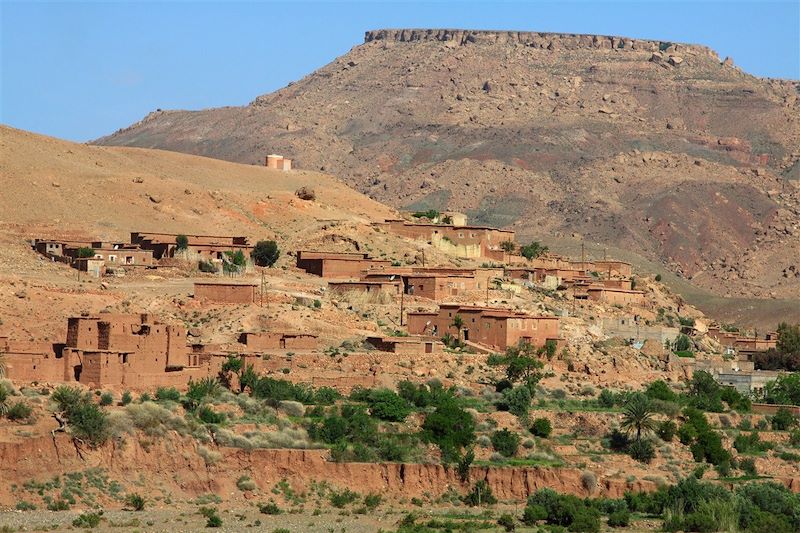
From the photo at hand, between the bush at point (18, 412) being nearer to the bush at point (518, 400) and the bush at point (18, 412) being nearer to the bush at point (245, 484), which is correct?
the bush at point (245, 484)

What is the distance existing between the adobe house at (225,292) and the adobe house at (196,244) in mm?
7722

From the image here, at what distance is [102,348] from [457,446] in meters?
8.18

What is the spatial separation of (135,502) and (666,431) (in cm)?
1519

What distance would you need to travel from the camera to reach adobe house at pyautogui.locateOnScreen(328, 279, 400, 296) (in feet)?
199

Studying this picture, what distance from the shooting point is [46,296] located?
54.5 metres

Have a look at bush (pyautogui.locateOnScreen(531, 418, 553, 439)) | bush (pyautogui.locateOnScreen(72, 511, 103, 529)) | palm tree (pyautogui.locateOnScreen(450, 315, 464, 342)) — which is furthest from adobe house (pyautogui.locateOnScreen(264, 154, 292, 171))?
bush (pyautogui.locateOnScreen(72, 511, 103, 529))

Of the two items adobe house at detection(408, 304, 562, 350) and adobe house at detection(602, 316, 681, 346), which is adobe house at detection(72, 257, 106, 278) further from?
adobe house at detection(602, 316, 681, 346)

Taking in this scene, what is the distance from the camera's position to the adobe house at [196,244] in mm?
64875

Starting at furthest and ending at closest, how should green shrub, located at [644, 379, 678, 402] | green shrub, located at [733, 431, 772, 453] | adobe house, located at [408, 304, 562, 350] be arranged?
adobe house, located at [408, 304, 562, 350], green shrub, located at [644, 379, 678, 402], green shrub, located at [733, 431, 772, 453]

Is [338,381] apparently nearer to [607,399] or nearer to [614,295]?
[607,399]

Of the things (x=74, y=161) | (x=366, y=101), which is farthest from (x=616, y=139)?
(x=74, y=161)

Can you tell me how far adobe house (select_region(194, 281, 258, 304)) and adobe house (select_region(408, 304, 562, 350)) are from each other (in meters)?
4.49

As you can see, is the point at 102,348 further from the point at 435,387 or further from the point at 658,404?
the point at 658,404

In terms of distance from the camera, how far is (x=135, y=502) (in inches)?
1634
